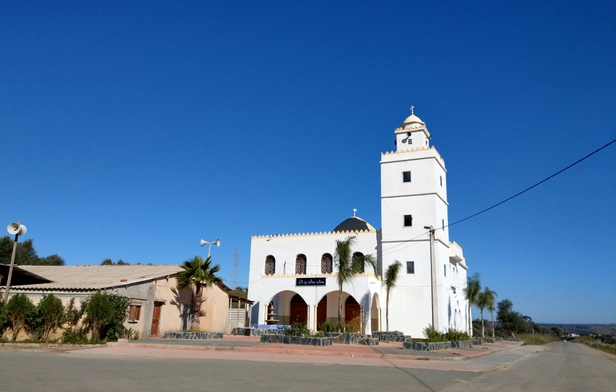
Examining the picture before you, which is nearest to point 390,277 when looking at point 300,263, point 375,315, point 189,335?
point 375,315

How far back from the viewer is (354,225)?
3722 cm

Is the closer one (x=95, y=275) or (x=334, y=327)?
(x=334, y=327)

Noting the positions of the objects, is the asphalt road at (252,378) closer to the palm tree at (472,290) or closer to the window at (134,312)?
the window at (134,312)

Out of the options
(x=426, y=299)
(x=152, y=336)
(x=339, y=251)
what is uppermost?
(x=339, y=251)

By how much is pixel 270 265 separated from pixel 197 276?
11124 millimetres

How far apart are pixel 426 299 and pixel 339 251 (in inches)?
273

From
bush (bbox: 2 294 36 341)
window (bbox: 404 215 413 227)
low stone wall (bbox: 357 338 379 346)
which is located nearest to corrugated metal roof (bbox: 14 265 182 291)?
bush (bbox: 2 294 36 341)

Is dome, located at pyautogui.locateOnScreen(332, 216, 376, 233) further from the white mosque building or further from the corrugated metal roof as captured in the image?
the corrugated metal roof

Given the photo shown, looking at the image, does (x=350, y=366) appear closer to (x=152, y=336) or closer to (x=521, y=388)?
(x=521, y=388)

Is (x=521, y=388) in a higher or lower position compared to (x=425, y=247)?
lower

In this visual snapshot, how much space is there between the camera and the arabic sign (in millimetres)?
30406

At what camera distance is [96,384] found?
28.4 ft

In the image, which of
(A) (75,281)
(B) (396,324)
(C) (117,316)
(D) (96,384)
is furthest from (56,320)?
(B) (396,324)

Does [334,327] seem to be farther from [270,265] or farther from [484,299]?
[484,299]
